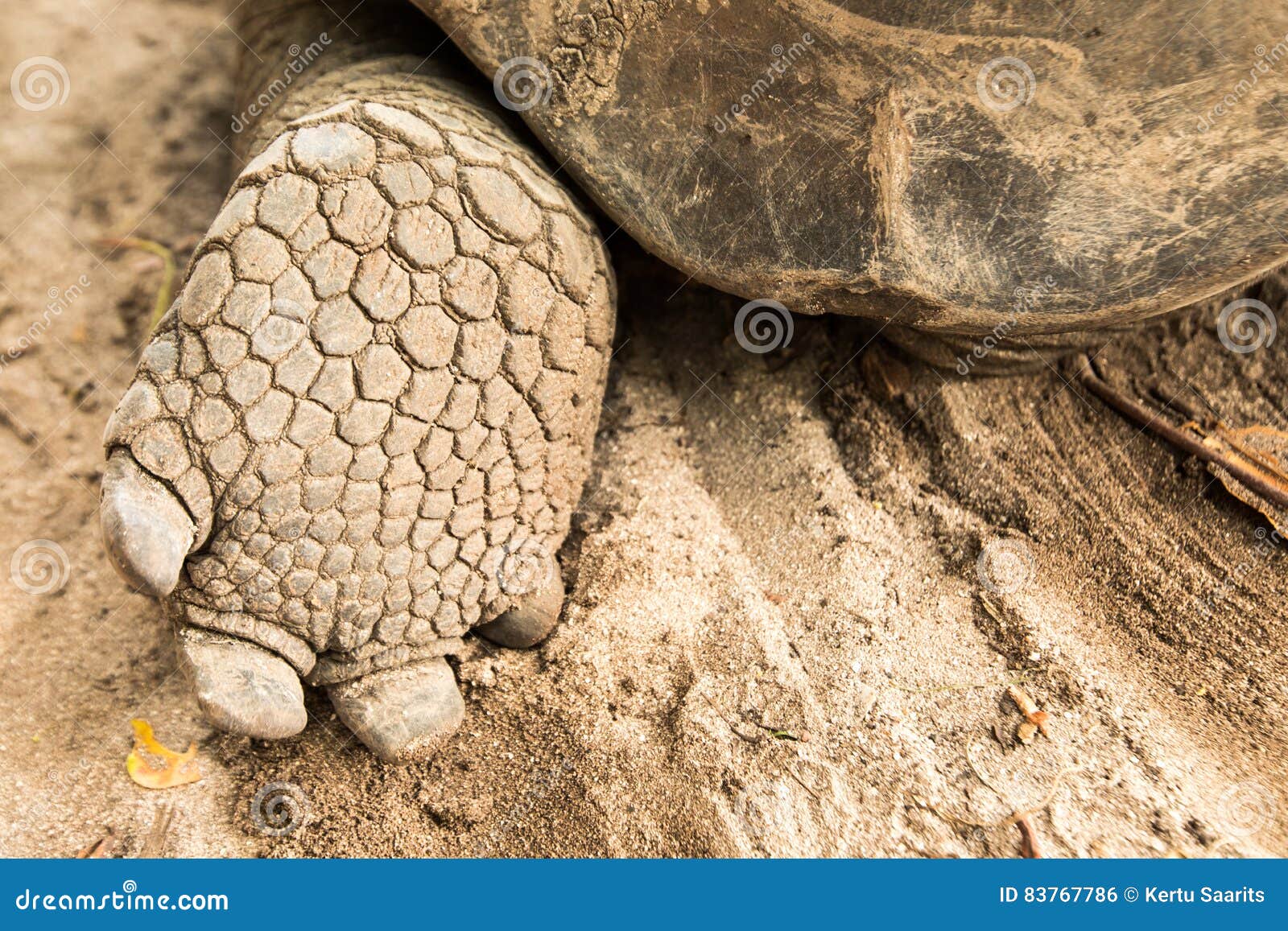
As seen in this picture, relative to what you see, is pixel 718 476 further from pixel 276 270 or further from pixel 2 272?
pixel 2 272

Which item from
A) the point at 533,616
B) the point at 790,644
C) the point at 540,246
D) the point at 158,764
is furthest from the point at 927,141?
the point at 158,764

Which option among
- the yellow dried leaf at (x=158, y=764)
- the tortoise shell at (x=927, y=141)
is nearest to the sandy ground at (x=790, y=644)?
the yellow dried leaf at (x=158, y=764)

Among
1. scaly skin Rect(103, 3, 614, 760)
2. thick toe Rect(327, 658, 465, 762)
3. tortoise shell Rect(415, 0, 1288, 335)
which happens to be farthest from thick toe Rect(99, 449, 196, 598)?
tortoise shell Rect(415, 0, 1288, 335)

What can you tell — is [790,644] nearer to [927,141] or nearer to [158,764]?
[927,141]

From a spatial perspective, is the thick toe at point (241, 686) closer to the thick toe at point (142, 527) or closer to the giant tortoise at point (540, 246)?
the giant tortoise at point (540, 246)

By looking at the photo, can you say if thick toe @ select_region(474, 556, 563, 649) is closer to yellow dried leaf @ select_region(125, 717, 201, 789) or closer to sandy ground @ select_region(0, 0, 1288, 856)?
sandy ground @ select_region(0, 0, 1288, 856)
